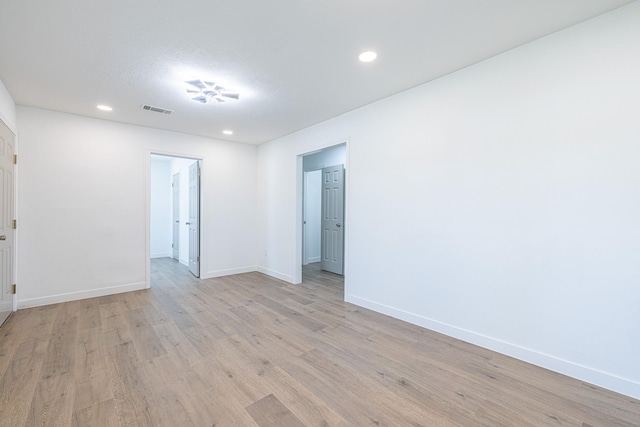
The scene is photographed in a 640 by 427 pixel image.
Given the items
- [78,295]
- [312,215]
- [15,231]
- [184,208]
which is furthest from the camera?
[312,215]

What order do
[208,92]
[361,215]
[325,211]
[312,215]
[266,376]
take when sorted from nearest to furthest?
[266,376] < [208,92] < [361,215] < [325,211] < [312,215]

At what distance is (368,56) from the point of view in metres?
2.44

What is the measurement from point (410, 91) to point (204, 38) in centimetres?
216

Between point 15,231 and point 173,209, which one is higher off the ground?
point 173,209

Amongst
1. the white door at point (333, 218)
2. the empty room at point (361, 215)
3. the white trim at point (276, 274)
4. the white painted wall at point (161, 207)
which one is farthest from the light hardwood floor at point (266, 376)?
the white painted wall at point (161, 207)

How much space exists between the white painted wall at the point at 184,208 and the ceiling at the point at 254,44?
9.89ft

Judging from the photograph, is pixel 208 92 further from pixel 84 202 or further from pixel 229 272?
pixel 229 272

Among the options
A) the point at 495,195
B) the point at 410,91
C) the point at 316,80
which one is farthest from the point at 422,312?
the point at 316,80

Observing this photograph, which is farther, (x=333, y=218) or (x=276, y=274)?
(x=333, y=218)

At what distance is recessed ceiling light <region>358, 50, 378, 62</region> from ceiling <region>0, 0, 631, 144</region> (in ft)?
0.17

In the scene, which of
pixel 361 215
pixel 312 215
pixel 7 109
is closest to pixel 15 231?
pixel 7 109

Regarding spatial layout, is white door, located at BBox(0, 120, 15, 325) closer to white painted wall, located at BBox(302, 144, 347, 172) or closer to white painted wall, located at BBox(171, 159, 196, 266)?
white painted wall, located at BBox(171, 159, 196, 266)

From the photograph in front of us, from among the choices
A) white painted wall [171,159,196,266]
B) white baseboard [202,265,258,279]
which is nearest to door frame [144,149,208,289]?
white baseboard [202,265,258,279]

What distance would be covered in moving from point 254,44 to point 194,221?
155 inches
